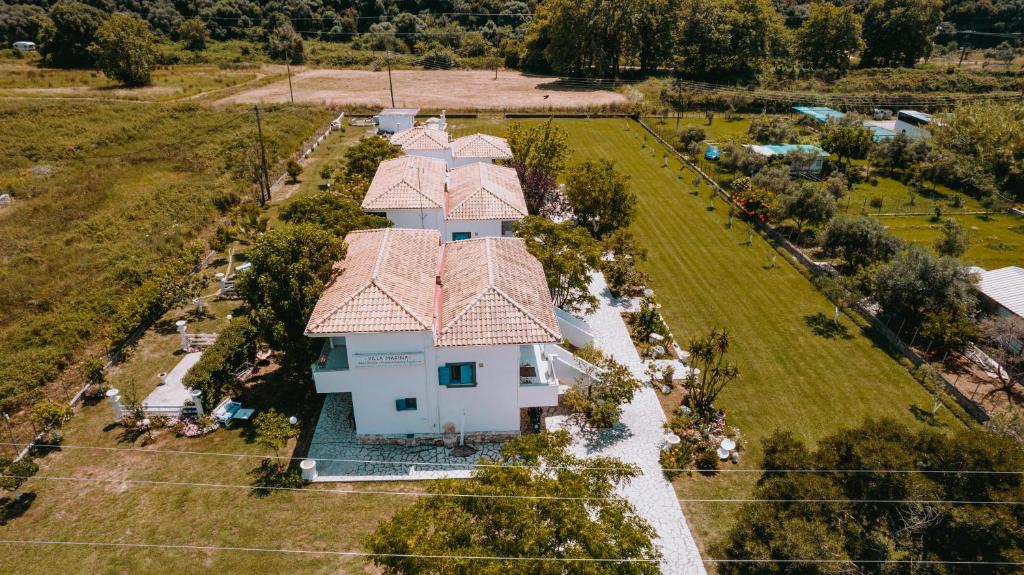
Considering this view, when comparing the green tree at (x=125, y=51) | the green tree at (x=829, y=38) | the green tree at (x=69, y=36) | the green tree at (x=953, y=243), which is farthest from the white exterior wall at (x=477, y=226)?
the green tree at (x=69, y=36)

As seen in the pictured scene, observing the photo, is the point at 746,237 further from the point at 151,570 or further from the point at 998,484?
the point at 151,570

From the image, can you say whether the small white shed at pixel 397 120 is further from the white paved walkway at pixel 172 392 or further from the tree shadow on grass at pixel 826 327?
the tree shadow on grass at pixel 826 327

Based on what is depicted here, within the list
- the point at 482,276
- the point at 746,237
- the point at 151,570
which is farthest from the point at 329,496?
the point at 746,237

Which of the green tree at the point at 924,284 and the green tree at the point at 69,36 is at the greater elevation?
the green tree at the point at 69,36

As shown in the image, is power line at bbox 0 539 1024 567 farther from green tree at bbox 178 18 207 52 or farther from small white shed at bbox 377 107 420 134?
green tree at bbox 178 18 207 52

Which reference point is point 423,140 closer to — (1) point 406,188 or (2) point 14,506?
(1) point 406,188

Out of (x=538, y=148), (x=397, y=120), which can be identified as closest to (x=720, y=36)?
(x=397, y=120)
